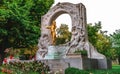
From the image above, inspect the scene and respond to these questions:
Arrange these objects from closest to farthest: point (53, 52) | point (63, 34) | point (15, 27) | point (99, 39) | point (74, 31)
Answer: point (15, 27)
point (53, 52)
point (74, 31)
point (63, 34)
point (99, 39)

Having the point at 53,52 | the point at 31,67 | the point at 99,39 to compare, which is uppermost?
the point at 99,39

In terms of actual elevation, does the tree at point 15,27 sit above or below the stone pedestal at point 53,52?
above

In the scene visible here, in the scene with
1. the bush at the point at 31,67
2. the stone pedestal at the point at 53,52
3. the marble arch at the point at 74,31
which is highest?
the marble arch at the point at 74,31

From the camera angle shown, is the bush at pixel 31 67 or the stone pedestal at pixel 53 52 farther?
the stone pedestal at pixel 53 52

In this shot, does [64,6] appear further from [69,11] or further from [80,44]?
[80,44]

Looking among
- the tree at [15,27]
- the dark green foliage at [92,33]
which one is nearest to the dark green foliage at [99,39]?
the dark green foliage at [92,33]

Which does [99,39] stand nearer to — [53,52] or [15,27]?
[53,52]

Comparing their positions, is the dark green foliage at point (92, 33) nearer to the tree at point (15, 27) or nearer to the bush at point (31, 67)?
the tree at point (15, 27)

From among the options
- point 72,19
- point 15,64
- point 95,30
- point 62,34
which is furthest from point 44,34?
point 95,30

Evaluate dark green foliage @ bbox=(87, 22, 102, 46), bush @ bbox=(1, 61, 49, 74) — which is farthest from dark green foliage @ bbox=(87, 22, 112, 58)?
bush @ bbox=(1, 61, 49, 74)

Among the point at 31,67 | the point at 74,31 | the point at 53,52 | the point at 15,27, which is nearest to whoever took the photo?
the point at 31,67

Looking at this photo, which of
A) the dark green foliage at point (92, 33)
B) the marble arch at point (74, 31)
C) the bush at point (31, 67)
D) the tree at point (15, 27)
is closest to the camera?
the bush at point (31, 67)

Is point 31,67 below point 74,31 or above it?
below

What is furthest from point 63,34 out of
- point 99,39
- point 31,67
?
point 31,67
